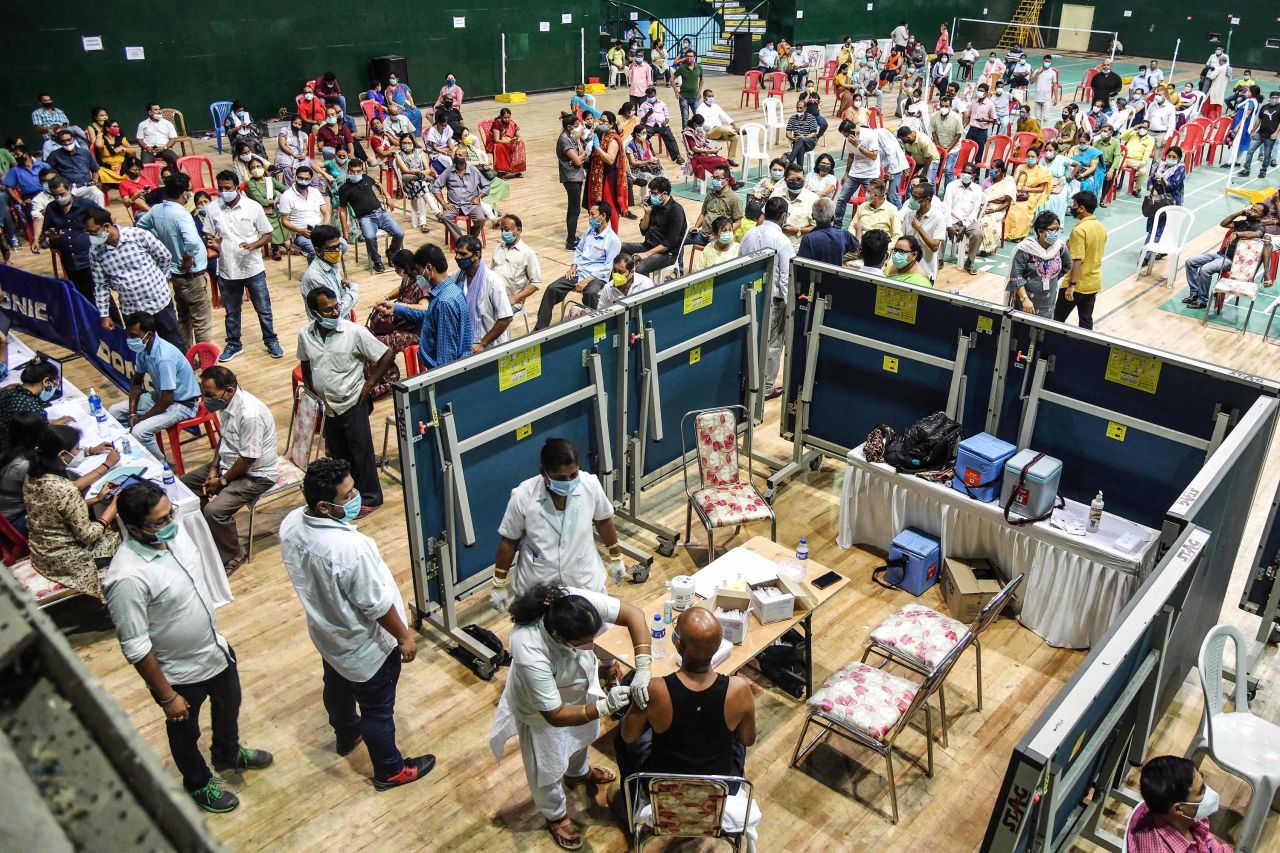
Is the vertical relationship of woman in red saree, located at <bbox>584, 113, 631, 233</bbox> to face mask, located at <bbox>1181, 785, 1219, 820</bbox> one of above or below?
above

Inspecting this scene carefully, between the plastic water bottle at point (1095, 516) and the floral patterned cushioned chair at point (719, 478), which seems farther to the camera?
the floral patterned cushioned chair at point (719, 478)

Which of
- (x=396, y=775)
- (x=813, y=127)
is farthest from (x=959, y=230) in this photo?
(x=396, y=775)

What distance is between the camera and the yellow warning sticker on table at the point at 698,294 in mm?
6641

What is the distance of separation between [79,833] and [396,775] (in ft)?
13.4

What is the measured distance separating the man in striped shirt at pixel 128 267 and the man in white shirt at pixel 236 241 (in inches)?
27.8

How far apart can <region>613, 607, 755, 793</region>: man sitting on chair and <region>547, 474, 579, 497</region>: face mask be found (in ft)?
3.88

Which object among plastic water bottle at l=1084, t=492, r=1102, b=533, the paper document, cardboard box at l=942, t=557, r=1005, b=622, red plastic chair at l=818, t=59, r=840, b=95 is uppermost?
red plastic chair at l=818, t=59, r=840, b=95

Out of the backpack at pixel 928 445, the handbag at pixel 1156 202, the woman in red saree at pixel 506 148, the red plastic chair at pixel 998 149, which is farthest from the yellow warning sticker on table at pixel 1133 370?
the woman in red saree at pixel 506 148

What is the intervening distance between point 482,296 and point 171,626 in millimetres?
3690

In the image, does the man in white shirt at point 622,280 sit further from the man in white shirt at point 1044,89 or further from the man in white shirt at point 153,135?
the man in white shirt at point 1044,89

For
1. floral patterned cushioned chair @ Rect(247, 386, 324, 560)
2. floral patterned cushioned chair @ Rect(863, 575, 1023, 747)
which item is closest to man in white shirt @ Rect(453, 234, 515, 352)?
floral patterned cushioned chair @ Rect(247, 386, 324, 560)

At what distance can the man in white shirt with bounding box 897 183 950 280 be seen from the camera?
989cm

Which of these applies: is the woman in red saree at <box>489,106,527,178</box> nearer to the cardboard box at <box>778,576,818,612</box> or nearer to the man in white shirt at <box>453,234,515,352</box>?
the man in white shirt at <box>453,234,515,352</box>

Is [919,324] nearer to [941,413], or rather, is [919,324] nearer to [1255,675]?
[941,413]
